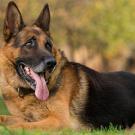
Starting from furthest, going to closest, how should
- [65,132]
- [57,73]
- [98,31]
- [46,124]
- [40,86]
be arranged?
[98,31] → [57,73] → [40,86] → [46,124] → [65,132]

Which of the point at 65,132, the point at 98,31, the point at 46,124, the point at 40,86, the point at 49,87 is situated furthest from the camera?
the point at 98,31

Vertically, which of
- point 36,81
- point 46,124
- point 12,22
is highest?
point 12,22

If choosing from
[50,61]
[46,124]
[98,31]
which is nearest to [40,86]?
[50,61]

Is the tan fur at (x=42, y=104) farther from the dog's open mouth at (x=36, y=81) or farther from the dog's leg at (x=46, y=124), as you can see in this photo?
the dog's open mouth at (x=36, y=81)

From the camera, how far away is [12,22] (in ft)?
27.9

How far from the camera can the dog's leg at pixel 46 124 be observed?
26.2ft

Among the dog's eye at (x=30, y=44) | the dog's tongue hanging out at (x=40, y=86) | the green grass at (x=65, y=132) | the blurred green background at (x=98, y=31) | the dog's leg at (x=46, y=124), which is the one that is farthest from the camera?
the blurred green background at (x=98, y=31)

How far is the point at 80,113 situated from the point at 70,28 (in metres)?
21.7

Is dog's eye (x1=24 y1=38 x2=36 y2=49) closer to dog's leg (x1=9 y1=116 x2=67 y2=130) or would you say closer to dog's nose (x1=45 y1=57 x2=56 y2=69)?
dog's nose (x1=45 y1=57 x2=56 y2=69)

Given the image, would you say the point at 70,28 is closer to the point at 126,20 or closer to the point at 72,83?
the point at 126,20

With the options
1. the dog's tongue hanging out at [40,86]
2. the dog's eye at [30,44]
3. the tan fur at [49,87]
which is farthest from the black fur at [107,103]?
the dog's eye at [30,44]

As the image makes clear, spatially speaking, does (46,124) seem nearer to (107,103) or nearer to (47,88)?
(47,88)

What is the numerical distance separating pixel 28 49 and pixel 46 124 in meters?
1.17

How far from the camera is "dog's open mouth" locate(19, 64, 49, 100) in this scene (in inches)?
325
